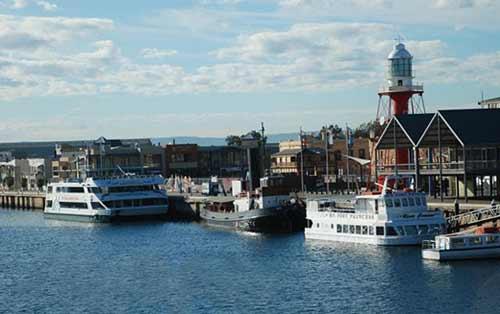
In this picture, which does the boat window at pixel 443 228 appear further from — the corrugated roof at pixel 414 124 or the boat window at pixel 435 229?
the corrugated roof at pixel 414 124

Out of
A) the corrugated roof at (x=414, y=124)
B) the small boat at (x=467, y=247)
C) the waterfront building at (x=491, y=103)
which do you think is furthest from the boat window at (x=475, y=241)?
the waterfront building at (x=491, y=103)

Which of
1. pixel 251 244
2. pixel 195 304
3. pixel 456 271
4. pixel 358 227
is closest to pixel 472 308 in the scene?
pixel 456 271

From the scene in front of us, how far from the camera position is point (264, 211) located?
87500 millimetres

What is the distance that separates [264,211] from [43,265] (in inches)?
909

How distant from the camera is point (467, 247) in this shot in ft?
200

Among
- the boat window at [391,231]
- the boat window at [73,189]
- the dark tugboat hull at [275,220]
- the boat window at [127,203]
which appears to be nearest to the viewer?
the boat window at [391,231]

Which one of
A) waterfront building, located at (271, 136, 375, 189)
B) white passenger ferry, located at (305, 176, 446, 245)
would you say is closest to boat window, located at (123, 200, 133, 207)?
waterfront building, located at (271, 136, 375, 189)

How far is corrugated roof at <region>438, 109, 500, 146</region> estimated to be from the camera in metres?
83.4

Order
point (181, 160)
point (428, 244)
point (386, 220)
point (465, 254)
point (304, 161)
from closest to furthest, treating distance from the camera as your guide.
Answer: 1. point (465, 254)
2. point (428, 244)
3. point (386, 220)
4. point (304, 161)
5. point (181, 160)

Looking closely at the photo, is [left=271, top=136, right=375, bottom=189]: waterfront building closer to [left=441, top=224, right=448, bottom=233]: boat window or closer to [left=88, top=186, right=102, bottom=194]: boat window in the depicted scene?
[left=88, top=186, right=102, bottom=194]: boat window

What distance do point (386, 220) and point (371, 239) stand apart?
182cm

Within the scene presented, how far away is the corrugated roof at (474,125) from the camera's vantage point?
8344 cm

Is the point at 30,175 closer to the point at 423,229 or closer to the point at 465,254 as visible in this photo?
the point at 423,229

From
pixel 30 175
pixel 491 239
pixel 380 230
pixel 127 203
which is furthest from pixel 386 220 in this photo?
pixel 30 175
